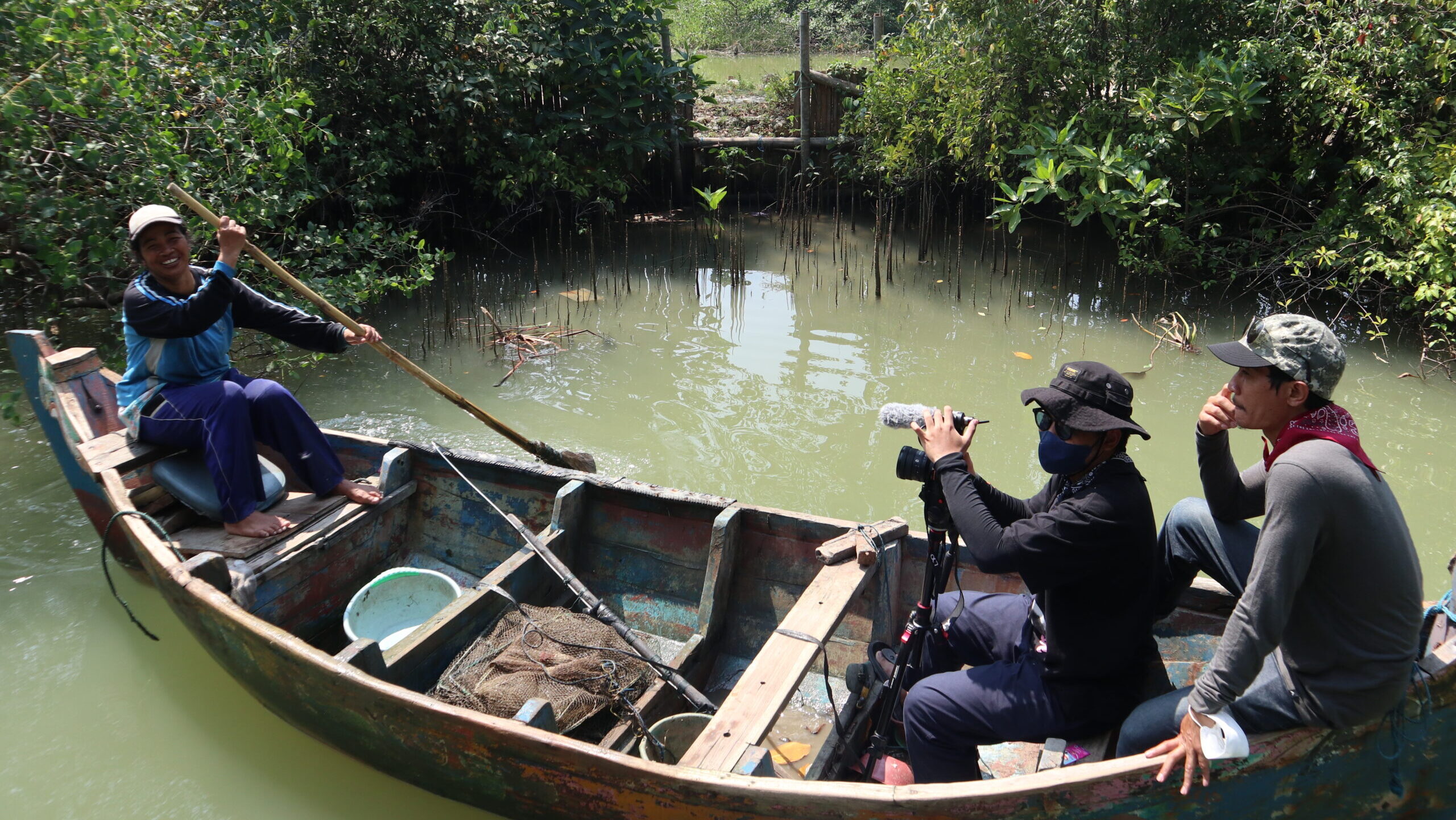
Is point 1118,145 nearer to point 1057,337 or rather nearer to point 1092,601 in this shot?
point 1057,337

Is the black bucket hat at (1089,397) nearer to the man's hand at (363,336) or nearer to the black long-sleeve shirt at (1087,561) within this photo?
the black long-sleeve shirt at (1087,561)

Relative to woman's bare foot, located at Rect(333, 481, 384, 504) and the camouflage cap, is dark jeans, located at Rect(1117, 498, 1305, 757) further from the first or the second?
woman's bare foot, located at Rect(333, 481, 384, 504)

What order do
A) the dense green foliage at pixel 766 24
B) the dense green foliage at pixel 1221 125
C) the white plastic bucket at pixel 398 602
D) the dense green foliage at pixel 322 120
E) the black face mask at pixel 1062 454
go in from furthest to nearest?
1. the dense green foliage at pixel 766 24
2. the dense green foliage at pixel 1221 125
3. the dense green foliage at pixel 322 120
4. the white plastic bucket at pixel 398 602
5. the black face mask at pixel 1062 454

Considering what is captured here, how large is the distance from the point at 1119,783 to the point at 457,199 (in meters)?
8.82

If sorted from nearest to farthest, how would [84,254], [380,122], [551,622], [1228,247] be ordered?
[551,622] < [84,254] < [1228,247] < [380,122]

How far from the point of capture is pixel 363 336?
4.16m

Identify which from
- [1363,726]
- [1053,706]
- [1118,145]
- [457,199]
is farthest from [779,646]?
[457,199]

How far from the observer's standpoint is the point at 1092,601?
2.39 meters

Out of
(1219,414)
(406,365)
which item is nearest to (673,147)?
(406,365)

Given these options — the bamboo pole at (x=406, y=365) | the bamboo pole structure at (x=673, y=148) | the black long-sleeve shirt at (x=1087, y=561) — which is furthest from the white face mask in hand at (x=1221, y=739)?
the bamboo pole structure at (x=673, y=148)

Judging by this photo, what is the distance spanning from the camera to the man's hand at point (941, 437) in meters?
2.54

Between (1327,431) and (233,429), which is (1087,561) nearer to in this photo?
(1327,431)

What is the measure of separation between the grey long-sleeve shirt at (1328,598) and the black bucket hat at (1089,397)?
0.39 meters

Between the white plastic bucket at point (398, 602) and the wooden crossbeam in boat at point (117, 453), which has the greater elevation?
the wooden crossbeam in boat at point (117, 453)
